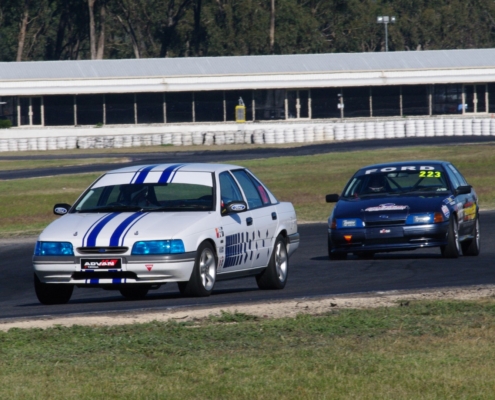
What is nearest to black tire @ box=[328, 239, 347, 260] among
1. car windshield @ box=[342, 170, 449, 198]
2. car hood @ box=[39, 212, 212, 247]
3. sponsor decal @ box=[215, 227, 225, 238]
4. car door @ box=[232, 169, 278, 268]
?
car windshield @ box=[342, 170, 449, 198]

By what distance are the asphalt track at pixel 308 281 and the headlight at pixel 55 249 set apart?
56 cm

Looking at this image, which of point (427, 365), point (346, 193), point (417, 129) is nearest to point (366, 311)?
point (427, 365)

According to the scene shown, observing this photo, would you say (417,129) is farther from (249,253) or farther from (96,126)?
(249,253)

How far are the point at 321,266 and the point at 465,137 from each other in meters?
38.9

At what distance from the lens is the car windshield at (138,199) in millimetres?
10602

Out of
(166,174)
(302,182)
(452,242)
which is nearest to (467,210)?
(452,242)

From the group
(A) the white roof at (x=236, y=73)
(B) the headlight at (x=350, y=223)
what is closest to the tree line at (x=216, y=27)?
(A) the white roof at (x=236, y=73)

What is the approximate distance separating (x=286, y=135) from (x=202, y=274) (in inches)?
1765

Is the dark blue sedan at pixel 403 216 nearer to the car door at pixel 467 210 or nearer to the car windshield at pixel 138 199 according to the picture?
the car door at pixel 467 210

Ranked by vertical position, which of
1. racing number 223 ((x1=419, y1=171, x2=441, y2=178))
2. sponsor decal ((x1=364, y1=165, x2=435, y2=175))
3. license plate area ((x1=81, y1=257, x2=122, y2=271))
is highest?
sponsor decal ((x1=364, y1=165, x2=435, y2=175))

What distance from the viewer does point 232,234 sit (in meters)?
10.8

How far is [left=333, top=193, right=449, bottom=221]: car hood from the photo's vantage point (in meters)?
14.4

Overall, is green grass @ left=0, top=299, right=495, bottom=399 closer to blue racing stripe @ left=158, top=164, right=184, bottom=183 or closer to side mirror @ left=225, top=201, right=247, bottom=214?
side mirror @ left=225, top=201, right=247, bottom=214

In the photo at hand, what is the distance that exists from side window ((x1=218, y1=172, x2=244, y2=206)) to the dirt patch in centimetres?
162
